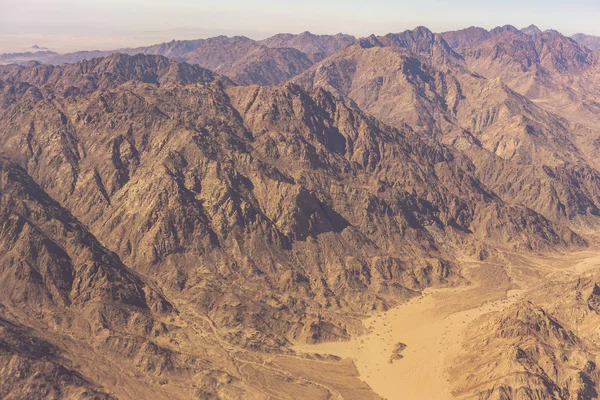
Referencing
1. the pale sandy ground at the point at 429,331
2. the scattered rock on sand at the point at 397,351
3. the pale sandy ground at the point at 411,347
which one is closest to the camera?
the pale sandy ground at the point at 411,347

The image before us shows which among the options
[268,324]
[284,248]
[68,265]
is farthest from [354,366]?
[68,265]

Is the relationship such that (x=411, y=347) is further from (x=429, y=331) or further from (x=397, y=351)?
(x=429, y=331)

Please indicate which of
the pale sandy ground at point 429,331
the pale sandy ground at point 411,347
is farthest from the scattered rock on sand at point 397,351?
the pale sandy ground at point 429,331

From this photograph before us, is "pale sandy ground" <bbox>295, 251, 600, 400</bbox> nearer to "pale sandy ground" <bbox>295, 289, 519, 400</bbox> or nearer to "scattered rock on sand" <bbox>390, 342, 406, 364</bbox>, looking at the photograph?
"pale sandy ground" <bbox>295, 289, 519, 400</bbox>

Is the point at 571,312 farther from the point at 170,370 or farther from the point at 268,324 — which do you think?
the point at 170,370

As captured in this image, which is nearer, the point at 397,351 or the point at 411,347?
the point at 397,351

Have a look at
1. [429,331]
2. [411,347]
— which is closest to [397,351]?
[411,347]

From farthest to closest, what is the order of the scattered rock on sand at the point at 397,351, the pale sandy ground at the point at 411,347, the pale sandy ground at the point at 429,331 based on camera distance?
the scattered rock on sand at the point at 397,351, the pale sandy ground at the point at 429,331, the pale sandy ground at the point at 411,347

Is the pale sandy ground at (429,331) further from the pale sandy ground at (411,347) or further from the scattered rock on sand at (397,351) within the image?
the scattered rock on sand at (397,351)
